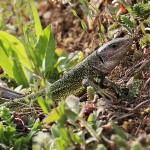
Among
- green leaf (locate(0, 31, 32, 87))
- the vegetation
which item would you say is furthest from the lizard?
green leaf (locate(0, 31, 32, 87))

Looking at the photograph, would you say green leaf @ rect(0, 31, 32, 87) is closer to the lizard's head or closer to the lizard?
the lizard

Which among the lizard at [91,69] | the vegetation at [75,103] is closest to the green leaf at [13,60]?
the vegetation at [75,103]

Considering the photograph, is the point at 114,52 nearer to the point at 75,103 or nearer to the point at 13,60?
the point at 13,60

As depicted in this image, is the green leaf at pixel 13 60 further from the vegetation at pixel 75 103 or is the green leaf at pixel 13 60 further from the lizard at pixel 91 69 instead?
Answer: the lizard at pixel 91 69

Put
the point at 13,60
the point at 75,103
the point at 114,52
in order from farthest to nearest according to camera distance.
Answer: the point at 13,60 → the point at 114,52 → the point at 75,103

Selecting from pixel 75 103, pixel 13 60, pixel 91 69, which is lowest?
pixel 91 69

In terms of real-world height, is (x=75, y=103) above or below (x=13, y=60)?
above

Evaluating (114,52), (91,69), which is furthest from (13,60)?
(114,52)
